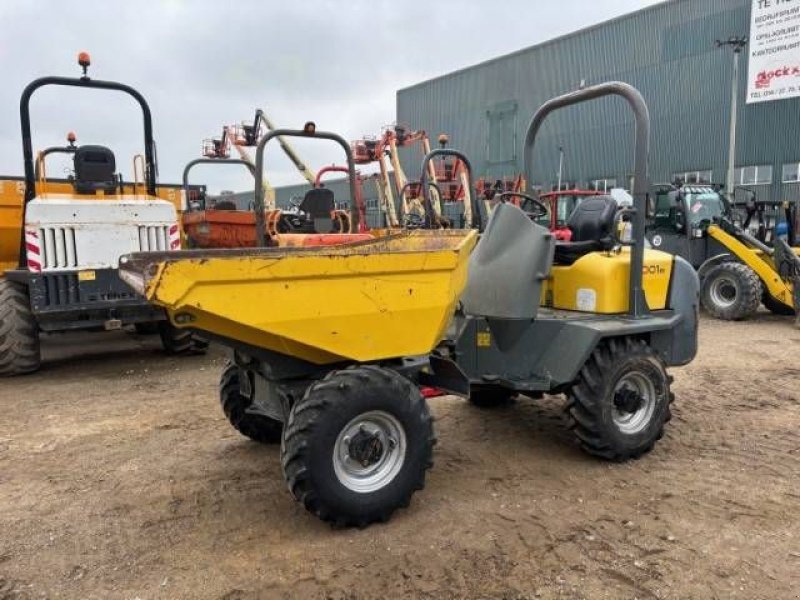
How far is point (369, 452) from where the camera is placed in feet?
9.77

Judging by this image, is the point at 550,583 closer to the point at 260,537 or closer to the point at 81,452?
the point at 260,537

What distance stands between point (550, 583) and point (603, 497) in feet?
3.01

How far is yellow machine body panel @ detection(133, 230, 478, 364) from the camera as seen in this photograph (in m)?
2.57

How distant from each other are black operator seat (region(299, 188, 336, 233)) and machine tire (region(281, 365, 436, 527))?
525 centimetres

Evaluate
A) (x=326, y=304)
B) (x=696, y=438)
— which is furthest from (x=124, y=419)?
(x=696, y=438)

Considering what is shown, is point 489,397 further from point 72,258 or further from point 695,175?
point 695,175

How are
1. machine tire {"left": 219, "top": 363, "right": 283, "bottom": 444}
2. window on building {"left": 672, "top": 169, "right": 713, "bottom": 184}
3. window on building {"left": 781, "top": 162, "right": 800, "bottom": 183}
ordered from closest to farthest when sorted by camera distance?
1. machine tire {"left": 219, "top": 363, "right": 283, "bottom": 444}
2. window on building {"left": 781, "top": 162, "right": 800, "bottom": 183}
3. window on building {"left": 672, "top": 169, "right": 713, "bottom": 184}

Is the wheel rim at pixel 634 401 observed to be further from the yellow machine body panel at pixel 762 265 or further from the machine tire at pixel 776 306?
the machine tire at pixel 776 306

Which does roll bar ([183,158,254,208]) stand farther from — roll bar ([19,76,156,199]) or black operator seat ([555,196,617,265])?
black operator seat ([555,196,617,265])

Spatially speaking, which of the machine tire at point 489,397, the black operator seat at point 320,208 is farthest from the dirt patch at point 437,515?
the black operator seat at point 320,208

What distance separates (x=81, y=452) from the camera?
411 cm

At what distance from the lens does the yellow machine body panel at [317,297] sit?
2.57 m

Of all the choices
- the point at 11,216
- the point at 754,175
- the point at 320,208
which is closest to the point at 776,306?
the point at 320,208

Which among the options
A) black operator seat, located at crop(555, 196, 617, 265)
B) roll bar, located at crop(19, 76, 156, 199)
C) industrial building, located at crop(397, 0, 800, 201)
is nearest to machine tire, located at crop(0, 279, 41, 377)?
roll bar, located at crop(19, 76, 156, 199)
